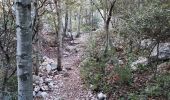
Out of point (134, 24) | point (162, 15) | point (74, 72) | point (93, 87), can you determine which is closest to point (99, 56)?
point (74, 72)

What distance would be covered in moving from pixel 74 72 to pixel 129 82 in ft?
17.6

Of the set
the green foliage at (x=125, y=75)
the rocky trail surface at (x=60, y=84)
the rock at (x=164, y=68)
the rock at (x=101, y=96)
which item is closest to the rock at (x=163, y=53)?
the rock at (x=164, y=68)

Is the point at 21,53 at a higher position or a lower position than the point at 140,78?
higher

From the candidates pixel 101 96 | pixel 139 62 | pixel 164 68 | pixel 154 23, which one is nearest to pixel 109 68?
pixel 139 62

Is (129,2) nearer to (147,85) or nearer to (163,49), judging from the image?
(163,49)

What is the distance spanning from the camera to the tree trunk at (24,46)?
11.0 ft

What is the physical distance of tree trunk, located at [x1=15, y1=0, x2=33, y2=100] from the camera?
337cm

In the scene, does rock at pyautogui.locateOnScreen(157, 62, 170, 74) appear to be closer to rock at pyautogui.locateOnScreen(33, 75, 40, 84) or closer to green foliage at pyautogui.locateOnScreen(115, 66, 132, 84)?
green foliage at pyautogui.locateOnScreen(115, 66, 132, 84)

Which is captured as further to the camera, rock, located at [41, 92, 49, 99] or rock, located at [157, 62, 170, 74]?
rock, located at [41, 92, 49, 99]

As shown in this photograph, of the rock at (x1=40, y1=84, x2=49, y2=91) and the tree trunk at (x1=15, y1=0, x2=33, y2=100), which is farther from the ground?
the tree trunk at (x1=15, y1=0, x2=33, y2=100)

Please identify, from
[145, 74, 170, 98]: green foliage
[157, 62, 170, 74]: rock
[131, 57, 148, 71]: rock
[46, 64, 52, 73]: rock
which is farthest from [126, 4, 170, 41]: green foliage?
[46, 64, 52, 73]: rock

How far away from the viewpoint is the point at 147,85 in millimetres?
10586

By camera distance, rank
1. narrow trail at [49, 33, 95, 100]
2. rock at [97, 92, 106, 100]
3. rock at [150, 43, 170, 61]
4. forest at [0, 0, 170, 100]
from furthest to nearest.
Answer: rock at [150, 43, 170, 61]
narrow trail at [49, 33, 95, 100]
rock at [97, 92, 106, 100]
forest at [0, 0, 170, 100]

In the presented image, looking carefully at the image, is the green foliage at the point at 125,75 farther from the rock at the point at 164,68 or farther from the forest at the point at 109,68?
the rock at the point at 164,68
